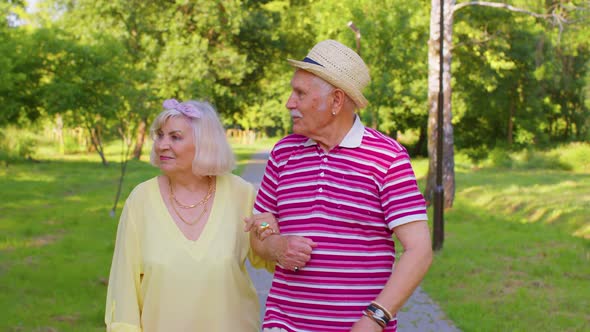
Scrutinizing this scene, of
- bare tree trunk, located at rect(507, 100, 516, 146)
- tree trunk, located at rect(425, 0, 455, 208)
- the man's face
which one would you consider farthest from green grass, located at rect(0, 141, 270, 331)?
bare tree trunk, located at rect(507, 100, 516, 146)

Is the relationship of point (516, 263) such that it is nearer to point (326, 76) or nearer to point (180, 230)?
point (180, 230)

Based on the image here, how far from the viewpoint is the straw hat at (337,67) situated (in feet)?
11.3

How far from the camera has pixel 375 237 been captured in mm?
3377

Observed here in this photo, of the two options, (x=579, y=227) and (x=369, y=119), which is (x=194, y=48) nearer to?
(x=369, y=119)

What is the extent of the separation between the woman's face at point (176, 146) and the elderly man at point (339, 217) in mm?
712

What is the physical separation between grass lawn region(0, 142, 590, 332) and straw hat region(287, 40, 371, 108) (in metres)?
5.33

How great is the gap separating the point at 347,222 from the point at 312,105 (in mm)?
465

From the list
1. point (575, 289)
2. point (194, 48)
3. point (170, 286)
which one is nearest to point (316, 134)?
point (170, 286)

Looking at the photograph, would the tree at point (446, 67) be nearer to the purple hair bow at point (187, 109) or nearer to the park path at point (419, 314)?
the park path at point (419, 314)

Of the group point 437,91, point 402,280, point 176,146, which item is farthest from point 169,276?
point 437,91

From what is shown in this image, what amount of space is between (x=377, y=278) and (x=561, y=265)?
10003 millimetres

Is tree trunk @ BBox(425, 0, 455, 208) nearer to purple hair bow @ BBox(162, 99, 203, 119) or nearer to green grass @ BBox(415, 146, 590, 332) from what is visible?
green grass @ BBox(415, 146, 590, 332)

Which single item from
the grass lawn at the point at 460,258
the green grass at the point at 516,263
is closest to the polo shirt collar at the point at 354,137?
the grass lawn at the point at 460,258

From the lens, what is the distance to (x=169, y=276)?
4008 millimetres
